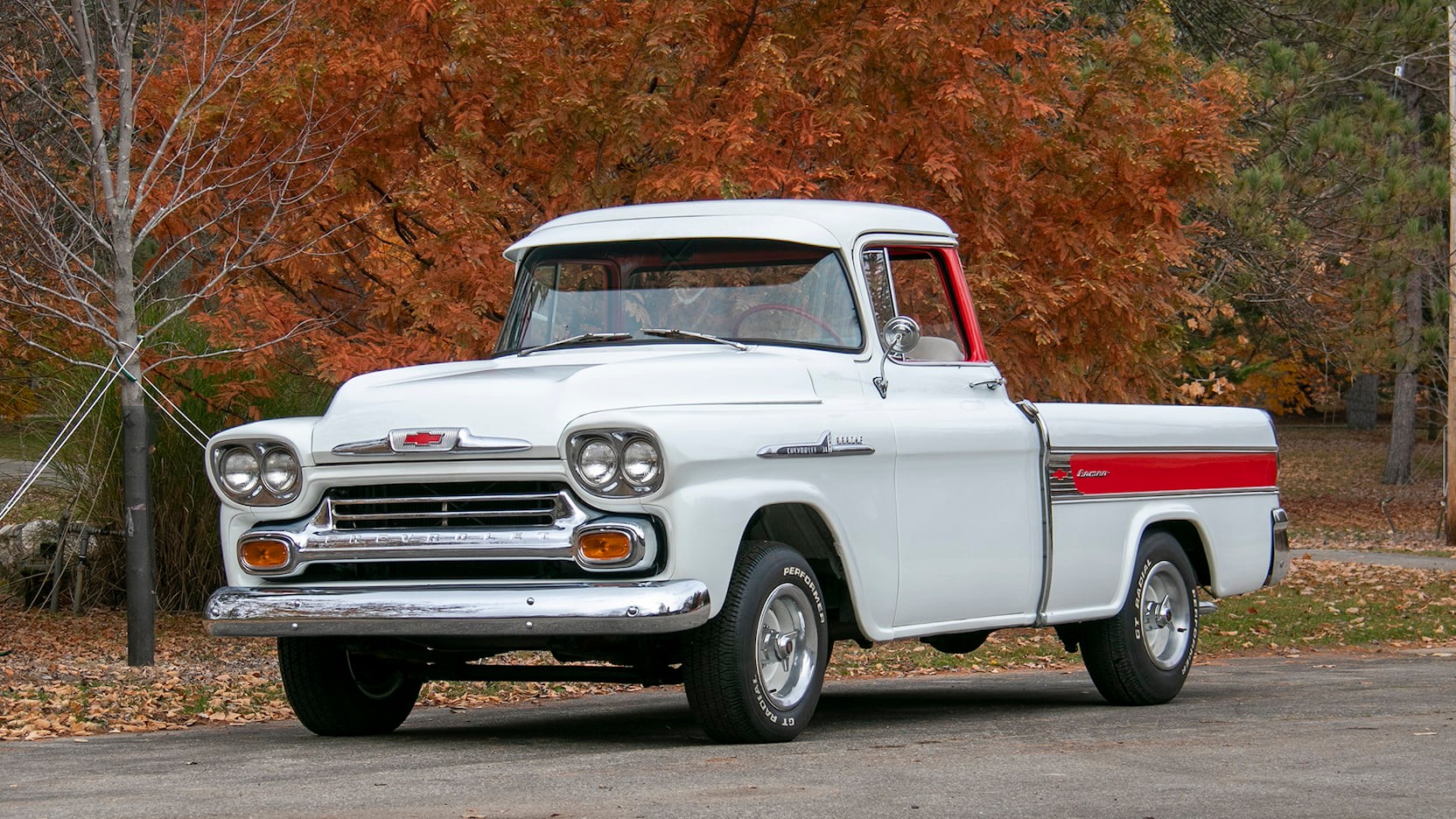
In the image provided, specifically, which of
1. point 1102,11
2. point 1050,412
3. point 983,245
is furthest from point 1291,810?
point 1102,11

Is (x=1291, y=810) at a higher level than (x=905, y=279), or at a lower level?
lower

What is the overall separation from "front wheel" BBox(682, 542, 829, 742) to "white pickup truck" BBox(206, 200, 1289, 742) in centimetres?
1

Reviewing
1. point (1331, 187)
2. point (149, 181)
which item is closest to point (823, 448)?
point (149, 181)

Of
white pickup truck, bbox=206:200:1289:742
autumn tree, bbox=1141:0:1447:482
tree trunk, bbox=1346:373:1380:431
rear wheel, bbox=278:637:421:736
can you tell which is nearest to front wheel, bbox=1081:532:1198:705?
white pickup truck, bbox=206:200:1289:742

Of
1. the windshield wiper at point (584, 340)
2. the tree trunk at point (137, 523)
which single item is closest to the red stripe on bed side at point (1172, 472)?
the windshield wiper at point (584, 340)

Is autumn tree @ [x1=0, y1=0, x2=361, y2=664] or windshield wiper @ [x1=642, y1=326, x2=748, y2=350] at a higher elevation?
autumn tree @ [x1=0, y1=0, x2=361, y2=664]

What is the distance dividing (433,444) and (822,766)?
1794 mm

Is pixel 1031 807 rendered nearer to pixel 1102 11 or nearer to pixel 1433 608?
pixel 1433 608

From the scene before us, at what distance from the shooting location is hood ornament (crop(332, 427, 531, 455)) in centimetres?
722

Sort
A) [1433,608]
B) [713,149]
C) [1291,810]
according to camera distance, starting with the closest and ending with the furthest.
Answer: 1. [1291,810]
2. [713,149]
3. [1433,608]

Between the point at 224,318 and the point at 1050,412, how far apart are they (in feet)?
18.6

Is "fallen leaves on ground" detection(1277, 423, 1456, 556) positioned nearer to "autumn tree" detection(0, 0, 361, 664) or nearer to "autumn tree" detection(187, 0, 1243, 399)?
"autumn tree" detection(187, 0, 1243, 399)

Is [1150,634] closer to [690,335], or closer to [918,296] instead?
[918,296]

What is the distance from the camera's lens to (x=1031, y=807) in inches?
235
